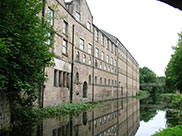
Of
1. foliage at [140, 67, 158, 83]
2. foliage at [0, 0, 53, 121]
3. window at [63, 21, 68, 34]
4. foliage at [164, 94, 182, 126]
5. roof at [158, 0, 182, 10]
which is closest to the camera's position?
roof at [158, 0, 182, 10]

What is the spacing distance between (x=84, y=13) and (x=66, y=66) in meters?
9.16

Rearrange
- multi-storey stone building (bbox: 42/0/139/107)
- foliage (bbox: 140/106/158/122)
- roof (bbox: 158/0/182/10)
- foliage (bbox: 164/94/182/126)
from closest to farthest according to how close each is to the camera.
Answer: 1. roof (bbox: 158/0/182/10)
2. foliage (bbox: 164/94/182/126)
3. foliage (bbox: 140/106/158/122)
4. multi-storey stone building (bbox: 42/0/139/107)

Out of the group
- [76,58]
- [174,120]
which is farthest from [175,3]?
[76,58]

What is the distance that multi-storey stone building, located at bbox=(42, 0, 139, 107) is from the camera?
15.9 m

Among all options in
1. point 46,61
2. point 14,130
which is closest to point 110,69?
point 46,61

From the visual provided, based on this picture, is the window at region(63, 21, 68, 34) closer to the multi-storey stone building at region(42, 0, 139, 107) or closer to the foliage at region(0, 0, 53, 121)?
the multi-storey stone building at region(42, 0, 139, 107)

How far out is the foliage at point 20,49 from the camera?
706 cm

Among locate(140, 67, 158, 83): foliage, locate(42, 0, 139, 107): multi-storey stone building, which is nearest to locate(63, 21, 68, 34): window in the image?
locate(42, 0, 139, 107): multi-storey stone building

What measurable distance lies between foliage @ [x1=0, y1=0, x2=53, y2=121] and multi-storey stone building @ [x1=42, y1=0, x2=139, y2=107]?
2.18 metres

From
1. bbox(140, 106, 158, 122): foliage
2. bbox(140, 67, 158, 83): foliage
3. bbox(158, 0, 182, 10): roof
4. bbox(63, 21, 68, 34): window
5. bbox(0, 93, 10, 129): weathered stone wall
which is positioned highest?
bbox(63, 21, 68, 34): window

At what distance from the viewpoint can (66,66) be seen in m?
18.0

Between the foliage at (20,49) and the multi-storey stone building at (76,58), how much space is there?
2.18 m

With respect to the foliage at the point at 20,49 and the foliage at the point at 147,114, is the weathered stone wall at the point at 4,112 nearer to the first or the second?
the foliage at the point at 20,49

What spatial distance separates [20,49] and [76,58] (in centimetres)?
1306
